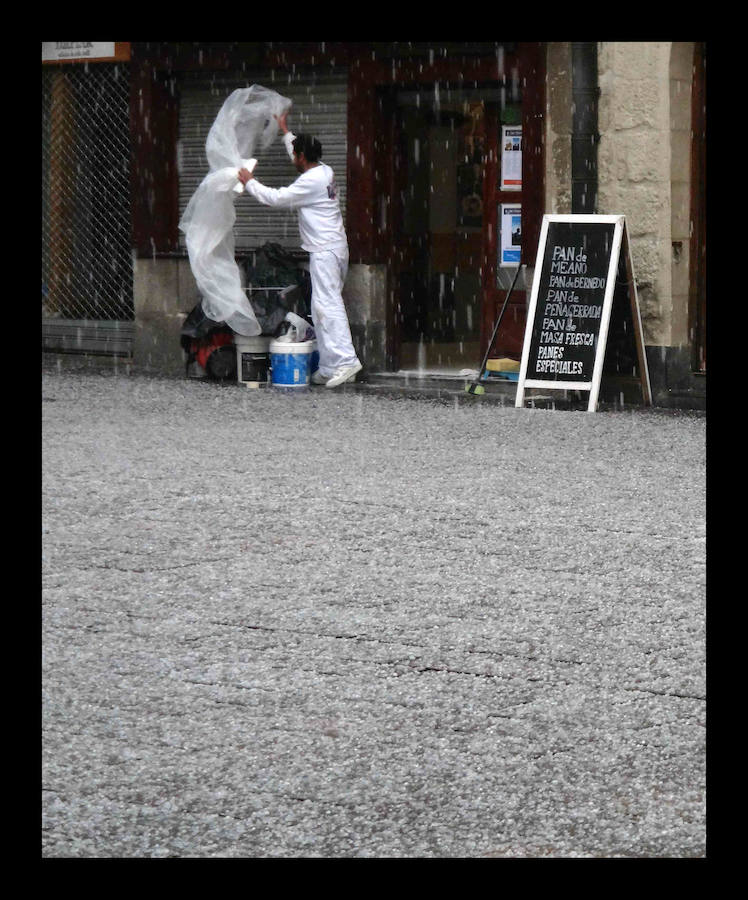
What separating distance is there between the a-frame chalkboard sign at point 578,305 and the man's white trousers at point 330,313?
5.89 feet

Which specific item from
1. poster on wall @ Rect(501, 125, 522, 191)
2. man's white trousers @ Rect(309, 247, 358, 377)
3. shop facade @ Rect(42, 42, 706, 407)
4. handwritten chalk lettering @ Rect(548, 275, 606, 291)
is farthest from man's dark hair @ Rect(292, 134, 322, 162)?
handwritten chalk lettering @ Rect(548, 275, 606, 291)

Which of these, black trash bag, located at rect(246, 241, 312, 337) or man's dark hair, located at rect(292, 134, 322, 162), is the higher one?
man's dark hair, located at rect(292, 134, 322, 162)

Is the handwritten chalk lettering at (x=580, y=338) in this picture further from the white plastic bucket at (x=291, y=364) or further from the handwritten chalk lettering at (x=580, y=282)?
the white plastic bucket at (x=291, y=364)

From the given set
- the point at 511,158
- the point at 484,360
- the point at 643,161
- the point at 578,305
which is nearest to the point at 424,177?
the point at 511,158

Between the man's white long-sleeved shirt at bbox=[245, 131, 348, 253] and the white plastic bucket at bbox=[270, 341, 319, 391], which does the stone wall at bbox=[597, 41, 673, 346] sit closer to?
the man's white long-sleeved shirt at bbox=[245, 131, 348, 253]

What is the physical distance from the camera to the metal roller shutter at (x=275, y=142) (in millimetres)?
13914

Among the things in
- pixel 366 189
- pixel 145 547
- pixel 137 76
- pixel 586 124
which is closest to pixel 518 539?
pixel 145 547

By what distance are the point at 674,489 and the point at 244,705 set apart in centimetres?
439

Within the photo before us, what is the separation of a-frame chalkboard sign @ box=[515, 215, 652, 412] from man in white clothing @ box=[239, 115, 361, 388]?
1816mm

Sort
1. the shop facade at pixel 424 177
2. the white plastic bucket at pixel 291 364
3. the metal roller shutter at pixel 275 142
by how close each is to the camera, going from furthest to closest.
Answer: the metal roller shutter at pixel 275 142
the white plastic bucket at pixel 291 364
the shop facade at pixel 424 177

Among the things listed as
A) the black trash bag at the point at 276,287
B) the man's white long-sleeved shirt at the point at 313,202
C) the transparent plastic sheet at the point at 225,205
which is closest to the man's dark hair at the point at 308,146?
the man's white long-sleeved shirt at the point at 313,202

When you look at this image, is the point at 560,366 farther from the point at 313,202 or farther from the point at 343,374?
the point at 313,202

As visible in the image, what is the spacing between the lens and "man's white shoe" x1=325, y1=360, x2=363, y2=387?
13.2 meters

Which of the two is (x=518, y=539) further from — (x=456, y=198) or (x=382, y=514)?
(x=456, y=198)
